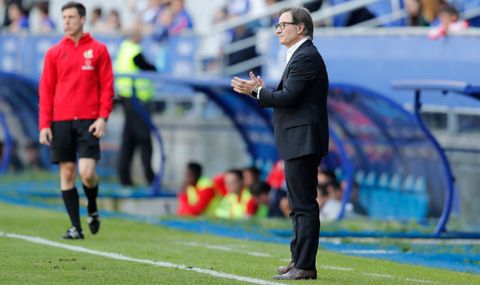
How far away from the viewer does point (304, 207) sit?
33.3 ft

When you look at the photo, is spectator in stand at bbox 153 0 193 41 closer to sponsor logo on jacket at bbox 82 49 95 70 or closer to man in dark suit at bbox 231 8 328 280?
sponsor logo on jacket at bbox 82 49 95 70

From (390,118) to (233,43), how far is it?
6.40 m

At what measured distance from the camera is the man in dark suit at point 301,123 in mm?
10102

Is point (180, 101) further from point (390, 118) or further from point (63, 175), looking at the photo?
point (63, 175)

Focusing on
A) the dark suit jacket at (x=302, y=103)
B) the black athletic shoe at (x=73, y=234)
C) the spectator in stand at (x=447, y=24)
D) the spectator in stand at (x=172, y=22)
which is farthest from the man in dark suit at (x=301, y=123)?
the spectator in stand at (x=172, y=22)

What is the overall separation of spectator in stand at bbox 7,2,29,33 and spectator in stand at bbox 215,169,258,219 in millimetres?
9580

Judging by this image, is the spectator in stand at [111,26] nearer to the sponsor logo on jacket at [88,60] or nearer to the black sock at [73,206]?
the sponsor logo on jacket at [88,60]

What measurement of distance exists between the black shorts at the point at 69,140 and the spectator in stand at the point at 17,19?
14.5m

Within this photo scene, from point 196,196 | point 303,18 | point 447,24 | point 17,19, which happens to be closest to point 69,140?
point 303,18

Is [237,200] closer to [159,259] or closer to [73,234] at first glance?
[73,234]

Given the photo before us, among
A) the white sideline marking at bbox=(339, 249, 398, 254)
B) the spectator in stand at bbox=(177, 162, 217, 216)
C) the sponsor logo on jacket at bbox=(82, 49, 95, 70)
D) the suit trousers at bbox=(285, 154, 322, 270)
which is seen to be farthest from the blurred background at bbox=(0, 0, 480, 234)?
the suit trousers at bbox=(285, 154, 322, 270)

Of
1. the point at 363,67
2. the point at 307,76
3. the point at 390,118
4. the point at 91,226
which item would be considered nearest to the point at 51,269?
the point at 307,76

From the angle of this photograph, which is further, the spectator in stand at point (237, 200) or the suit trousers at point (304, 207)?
the spectator in stand at point (237, 200)

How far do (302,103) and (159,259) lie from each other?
2.20 meters
